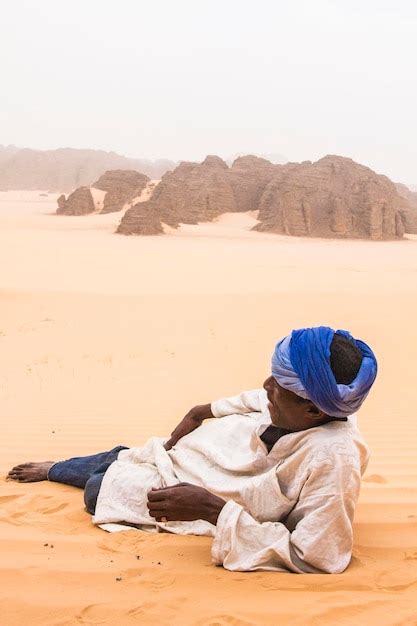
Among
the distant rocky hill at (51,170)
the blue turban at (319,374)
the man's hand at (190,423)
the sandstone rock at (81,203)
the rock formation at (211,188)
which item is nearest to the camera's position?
the blue turban at (319,374)

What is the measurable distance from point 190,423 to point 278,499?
0.79 metres

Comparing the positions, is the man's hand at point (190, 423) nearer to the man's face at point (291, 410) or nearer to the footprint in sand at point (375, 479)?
the man's face at point (291, 410)

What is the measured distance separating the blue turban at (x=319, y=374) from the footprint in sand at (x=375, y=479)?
132 centimetres

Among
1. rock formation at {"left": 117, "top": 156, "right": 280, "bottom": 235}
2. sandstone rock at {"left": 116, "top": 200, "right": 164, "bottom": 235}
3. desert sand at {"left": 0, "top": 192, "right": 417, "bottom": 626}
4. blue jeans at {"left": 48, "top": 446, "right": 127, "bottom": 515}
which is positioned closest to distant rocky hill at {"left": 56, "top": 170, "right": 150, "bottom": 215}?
rock formation at {"left": 117, "top": 156, "right": 280, "bottom": 235}

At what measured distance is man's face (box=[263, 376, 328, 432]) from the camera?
241cm

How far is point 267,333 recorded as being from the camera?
9.98 m

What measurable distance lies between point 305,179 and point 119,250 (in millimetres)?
18581

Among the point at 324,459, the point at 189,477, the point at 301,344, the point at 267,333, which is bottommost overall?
the point at 267,333

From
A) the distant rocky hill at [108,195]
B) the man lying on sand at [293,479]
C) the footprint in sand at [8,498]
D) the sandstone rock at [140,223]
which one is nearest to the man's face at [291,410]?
the man lying on sand at [293,479]

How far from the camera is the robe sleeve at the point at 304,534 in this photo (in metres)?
2.34

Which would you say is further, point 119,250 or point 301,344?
point 119,250

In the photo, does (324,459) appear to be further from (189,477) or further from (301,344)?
(189,477)

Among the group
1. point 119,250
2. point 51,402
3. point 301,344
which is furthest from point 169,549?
point 119,250

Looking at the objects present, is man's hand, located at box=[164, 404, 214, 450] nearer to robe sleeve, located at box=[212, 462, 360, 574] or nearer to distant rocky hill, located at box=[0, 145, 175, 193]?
robe sleeve, located at box=[212, 462, 360, 574]
